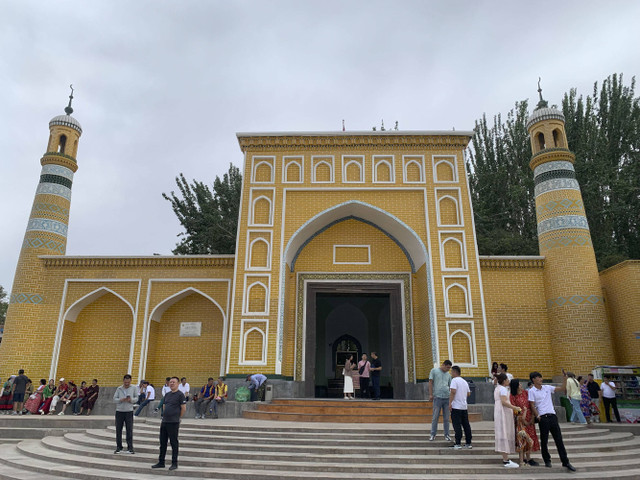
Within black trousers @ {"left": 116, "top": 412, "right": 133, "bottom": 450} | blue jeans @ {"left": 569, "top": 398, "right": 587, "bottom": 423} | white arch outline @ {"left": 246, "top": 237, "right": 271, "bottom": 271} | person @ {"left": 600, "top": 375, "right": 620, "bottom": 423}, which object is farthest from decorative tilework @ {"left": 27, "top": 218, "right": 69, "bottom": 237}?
person @ {"left": 600, "top": 375, "right": 620, "bottom": 423}

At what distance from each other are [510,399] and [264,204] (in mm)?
6904

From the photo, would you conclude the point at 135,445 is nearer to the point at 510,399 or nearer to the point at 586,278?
the point at 510,399

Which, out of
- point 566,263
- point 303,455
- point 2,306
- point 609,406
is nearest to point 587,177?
point 566,263

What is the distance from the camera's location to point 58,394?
9430 mm

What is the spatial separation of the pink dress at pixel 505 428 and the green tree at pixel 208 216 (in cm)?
1273

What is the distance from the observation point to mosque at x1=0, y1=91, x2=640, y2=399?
31.8 feet

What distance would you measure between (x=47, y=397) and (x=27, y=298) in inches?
95.2

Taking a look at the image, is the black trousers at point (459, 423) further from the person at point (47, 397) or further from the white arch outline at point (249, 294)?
the person at point (47, 397)

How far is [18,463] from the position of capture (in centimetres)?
543

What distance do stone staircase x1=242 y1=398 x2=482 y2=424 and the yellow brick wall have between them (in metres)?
3.68

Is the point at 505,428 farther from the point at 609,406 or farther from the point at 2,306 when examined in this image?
the point at 2,306

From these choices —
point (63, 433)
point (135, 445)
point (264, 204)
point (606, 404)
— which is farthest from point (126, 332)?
point (606, 404)

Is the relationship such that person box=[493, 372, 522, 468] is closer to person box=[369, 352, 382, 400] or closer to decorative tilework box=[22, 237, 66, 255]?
person box=[369, 352, 382, 400]

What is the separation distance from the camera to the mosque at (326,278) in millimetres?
9695
